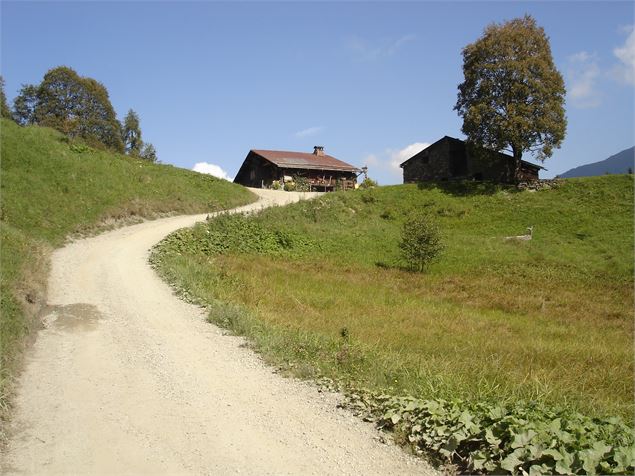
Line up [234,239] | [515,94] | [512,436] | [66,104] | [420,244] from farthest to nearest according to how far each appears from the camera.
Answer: [66,104] < [515,94] < [420,244] < [234,239] < [512,436]

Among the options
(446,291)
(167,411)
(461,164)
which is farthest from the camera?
(461,164)

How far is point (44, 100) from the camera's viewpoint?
6344 cm

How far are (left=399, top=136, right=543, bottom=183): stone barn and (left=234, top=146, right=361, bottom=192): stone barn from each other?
26.5 feet

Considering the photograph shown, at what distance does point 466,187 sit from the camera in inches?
1944

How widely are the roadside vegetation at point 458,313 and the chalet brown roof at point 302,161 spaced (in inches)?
598

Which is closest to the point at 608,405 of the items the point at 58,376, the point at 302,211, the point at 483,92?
the point at 58,376

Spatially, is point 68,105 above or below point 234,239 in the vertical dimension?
above

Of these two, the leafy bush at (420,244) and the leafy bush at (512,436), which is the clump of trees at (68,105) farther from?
the leafy bush at (512,436)

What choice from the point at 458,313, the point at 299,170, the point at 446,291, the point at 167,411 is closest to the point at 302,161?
the point at 299,170

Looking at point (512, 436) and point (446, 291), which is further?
point (446, 291)

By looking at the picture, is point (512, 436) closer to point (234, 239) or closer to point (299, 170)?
point (234, 239)

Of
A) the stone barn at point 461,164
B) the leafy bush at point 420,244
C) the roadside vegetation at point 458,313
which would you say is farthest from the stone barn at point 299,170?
the leafy bush at point 420,244

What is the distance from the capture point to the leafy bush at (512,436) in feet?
16.2

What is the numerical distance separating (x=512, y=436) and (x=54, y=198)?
83.6 ft
